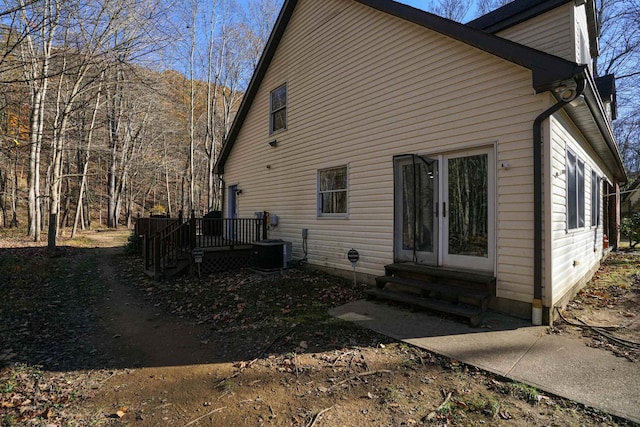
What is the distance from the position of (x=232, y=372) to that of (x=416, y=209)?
4173mm

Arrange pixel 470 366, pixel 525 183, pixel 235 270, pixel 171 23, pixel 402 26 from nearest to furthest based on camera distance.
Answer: pixel 470 366 < pixel 525 183 < pixel 402 26 < pixel 171 23 < pixel 235 270

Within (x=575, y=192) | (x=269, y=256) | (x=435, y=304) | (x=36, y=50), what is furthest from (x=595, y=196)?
(x=36, y=50)

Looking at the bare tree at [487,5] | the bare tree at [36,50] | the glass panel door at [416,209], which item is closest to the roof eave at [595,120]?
the glass panel door at [416,209]

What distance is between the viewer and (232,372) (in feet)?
11.2

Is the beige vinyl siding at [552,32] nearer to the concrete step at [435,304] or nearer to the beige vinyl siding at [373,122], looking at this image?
the beige vinyl siding at [373,122]

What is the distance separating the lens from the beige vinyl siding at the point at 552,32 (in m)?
5.36

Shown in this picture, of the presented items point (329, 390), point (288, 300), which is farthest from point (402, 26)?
point (329, 390)

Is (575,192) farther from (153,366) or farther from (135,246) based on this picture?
(135,246)

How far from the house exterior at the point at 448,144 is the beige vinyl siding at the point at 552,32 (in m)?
0.02

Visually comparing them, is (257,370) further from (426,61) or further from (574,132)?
(574,132)

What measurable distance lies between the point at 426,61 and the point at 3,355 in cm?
749

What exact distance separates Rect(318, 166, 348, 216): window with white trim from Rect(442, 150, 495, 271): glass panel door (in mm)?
2530

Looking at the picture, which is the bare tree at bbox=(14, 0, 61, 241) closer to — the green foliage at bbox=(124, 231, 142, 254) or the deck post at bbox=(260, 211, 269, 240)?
the green foliage at bbox=(124, 231, 142, 254)

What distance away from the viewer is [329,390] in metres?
3.00
